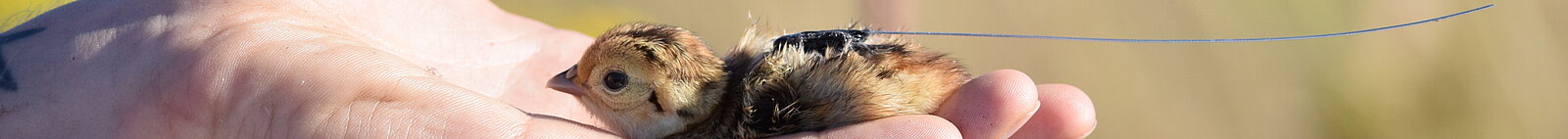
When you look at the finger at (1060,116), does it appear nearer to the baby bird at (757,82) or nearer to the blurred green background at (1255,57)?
the baby bird at (757,82)

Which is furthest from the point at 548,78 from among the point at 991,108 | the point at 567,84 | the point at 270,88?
the point at 991,108

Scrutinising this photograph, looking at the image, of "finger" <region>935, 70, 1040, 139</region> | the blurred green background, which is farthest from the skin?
the blurred green background

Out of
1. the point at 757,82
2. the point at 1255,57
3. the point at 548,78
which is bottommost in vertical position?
the point at 1255,57

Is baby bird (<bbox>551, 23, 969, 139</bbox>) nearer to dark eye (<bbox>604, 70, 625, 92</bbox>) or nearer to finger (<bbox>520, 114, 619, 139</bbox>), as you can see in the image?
dark eye (<bbox>604, 70, 625, 92</bbox>)

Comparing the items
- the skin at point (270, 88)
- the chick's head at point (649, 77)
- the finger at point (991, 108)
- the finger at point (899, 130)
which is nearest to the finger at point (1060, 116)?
the skin at point (270, 88)

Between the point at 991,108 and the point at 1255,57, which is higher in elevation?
the point at 991,108

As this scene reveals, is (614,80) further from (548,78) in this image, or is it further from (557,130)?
(548,78)
